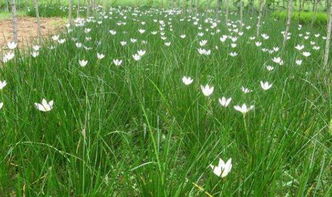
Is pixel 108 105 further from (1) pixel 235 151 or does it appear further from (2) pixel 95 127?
(1) pixel 235 151

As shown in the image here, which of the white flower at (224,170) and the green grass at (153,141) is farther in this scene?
the green grass at (153,141)

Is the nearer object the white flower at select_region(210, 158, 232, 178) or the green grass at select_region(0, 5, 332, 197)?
the white flower at select_region(210, 158, 232, 178)

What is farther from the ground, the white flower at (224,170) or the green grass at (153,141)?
the white flower at (224,170)

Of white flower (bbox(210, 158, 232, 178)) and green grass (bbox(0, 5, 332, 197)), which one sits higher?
white flower (bbox(210, 158, 232, 178))

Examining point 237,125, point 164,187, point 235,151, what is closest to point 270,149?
point 235,151

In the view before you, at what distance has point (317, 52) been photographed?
20.6 ft

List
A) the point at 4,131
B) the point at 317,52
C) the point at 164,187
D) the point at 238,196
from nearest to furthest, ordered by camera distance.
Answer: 1. the point at 164,187
2. the point at 238,196
3. the point at 4,131
4. the point at 317,52

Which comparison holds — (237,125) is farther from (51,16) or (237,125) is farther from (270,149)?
(51,16)

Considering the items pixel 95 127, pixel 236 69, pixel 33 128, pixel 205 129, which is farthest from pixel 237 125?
pixel 236 69

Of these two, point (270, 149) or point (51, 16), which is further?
point (51, 16)

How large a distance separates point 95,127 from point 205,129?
73cm

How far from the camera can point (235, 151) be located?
2049mm

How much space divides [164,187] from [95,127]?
35.5 inches

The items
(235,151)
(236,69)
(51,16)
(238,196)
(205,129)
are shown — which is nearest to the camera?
(238,196)
